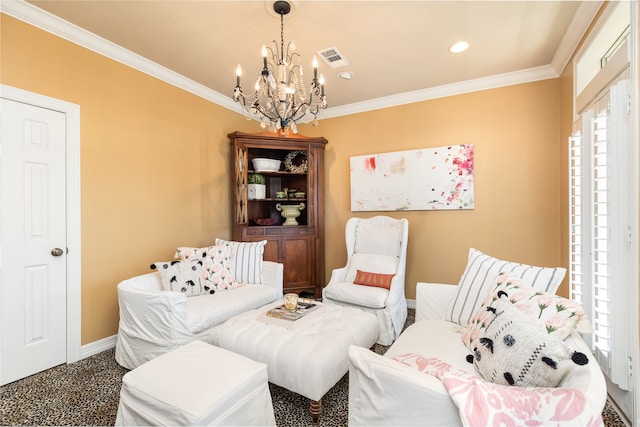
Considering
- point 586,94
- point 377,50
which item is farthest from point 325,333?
point 586,94

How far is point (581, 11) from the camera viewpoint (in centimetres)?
201

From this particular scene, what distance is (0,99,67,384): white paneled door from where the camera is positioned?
1.99 metres

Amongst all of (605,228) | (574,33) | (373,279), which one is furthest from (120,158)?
(574,33)

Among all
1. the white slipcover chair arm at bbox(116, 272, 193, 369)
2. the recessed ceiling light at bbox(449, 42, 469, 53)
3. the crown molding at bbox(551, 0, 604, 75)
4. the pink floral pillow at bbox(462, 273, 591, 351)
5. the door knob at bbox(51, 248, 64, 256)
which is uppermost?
the recessed ceiling light at bbox(449, 42, 469, 53)

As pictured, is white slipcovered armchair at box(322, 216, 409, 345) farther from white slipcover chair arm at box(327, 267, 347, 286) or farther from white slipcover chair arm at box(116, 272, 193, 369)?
white slipcover chair arm at box(116, 272, 193, 369)

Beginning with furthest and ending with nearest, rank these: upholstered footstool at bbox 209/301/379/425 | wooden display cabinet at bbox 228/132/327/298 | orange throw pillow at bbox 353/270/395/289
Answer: wooden display cabinet at bbox 228/132/327/298
orange throw pillow at bbox 353/270/395/289
upholstered footstool at bbox 209/301/379/425

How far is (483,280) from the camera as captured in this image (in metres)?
1.75

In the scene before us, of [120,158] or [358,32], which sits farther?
[120,158]

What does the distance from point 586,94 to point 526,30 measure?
0.68 meters

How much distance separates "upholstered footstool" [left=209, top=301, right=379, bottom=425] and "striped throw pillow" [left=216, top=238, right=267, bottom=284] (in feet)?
2.78

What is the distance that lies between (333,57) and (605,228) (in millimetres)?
2431

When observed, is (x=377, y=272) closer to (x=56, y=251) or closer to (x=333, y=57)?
(x=333, y=57)

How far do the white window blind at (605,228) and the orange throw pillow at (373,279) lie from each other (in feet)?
4.62

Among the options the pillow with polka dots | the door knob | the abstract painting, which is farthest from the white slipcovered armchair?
the door knob
